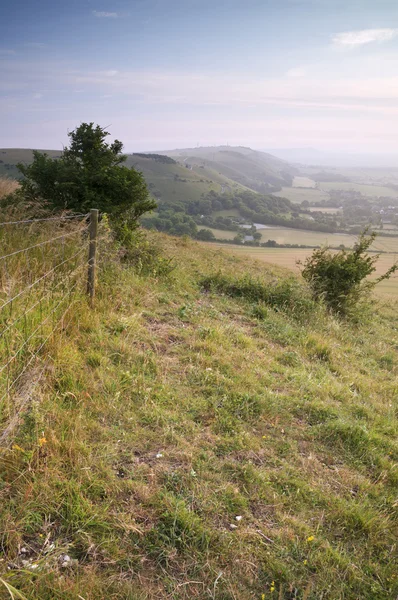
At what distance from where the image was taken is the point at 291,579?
2367 millimetres

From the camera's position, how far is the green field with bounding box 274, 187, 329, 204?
120125 mm

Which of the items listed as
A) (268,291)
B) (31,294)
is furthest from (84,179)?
(268,291)

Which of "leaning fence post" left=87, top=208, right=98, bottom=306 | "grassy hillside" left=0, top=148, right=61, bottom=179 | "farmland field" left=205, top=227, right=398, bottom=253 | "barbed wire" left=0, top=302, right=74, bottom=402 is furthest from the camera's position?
"grassy hillside" left=0, top=148, right=61, bottom=179

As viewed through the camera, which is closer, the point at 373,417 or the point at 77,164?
the point at 373,417

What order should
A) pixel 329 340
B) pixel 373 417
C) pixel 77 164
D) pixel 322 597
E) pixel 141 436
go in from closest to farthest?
pixel 322 597
pixel 141 436
pixel 373 417
pixel 329 340
pixel 77 164

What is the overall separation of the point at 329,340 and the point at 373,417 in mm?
2632

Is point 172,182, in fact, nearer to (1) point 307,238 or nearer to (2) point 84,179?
(1) point 307,238

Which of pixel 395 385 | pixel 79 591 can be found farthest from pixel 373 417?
pixel 79 591

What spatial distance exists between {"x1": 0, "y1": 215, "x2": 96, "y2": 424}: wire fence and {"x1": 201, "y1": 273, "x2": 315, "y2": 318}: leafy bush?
3.87m

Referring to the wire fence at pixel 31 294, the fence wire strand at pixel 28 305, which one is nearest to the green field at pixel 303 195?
the wire fence at pixel 31 294

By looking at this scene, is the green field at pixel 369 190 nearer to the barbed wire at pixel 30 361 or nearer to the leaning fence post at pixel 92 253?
the leaning fence post at pixel 92 253

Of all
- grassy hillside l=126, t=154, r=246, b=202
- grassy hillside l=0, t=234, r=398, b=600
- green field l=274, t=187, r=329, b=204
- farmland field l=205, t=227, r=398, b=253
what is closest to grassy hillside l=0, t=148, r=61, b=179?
grassy hillside l=126, t=154, r=246, b=202

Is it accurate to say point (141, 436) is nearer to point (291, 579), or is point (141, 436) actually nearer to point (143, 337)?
point (291, 579)

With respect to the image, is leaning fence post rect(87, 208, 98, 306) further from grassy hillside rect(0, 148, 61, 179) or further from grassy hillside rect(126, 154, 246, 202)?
grassy hillside rect(126, 154, 246, 202)
